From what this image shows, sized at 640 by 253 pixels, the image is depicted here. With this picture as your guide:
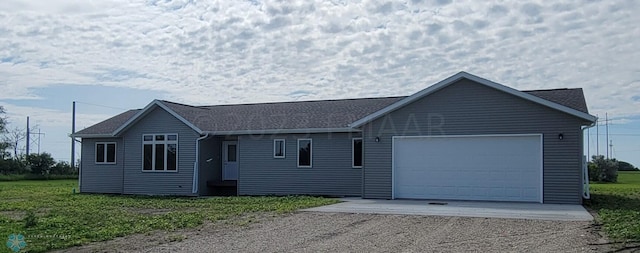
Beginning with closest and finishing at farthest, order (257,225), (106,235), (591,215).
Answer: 1. (106,235)
2. (257,225)
3. (591,215)

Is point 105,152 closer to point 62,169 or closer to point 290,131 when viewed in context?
point 290,131

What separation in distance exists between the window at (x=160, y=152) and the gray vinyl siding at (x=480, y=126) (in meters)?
8.07

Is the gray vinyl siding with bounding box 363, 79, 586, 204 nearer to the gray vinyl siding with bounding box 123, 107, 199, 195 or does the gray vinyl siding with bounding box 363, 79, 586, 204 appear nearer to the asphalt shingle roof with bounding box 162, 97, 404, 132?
the asphalt shingle roof with bounding box 162, 97, 404, 132


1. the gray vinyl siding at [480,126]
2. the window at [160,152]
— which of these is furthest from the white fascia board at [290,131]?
the window at [160,152]

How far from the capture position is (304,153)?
886 inches

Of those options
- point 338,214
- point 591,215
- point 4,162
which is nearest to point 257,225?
point 338,214

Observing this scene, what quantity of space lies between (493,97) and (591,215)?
5.22m

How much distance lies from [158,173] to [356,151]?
798 centimetres

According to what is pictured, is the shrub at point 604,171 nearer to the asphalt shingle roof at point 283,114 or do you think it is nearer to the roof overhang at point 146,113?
the asphalt shingle roof at point 283,114

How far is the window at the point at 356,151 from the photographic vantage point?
21.5m

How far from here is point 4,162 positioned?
146ft

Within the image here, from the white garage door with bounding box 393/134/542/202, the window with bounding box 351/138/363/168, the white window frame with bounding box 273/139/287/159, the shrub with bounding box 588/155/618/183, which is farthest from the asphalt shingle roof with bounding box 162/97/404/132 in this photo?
the shrub with bounding box 588/155/618/183

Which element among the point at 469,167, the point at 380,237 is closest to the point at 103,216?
the point at 380,237

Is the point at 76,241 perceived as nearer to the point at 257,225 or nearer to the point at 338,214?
the point at 257,225
